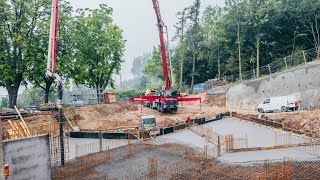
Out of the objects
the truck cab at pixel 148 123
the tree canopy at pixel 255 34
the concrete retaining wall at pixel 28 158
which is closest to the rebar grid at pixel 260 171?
Result: the concrete retaining wall at pixel 28 158

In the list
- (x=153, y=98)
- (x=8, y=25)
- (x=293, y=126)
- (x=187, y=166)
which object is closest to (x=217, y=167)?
(x=187, y=166)

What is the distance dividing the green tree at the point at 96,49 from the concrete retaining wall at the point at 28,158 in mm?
21143

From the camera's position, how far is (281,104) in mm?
24672

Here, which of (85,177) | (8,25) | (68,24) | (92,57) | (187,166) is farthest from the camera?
(92,57)

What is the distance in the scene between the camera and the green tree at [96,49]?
31781mm

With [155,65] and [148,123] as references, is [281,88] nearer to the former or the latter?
[148,123]

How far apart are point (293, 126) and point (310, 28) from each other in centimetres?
2468

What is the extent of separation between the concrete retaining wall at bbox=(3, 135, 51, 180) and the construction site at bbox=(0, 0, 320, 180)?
0.11 ft

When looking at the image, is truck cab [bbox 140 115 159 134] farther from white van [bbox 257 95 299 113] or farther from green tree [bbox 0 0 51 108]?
green tree [bbox 0 0 51 108]

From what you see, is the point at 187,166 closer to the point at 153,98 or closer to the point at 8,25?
the point at 153,98

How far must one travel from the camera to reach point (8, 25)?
84.6ft

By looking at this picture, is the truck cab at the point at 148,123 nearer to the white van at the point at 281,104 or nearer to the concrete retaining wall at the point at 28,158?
the white van at the point at 281,104

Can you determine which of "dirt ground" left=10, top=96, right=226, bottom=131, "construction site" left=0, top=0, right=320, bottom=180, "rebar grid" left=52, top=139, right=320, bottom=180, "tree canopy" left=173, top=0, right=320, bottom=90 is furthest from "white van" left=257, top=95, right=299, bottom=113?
"rebar grid" left=52, top=139, right=320, bottom=180

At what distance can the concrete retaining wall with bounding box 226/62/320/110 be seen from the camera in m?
22.7
